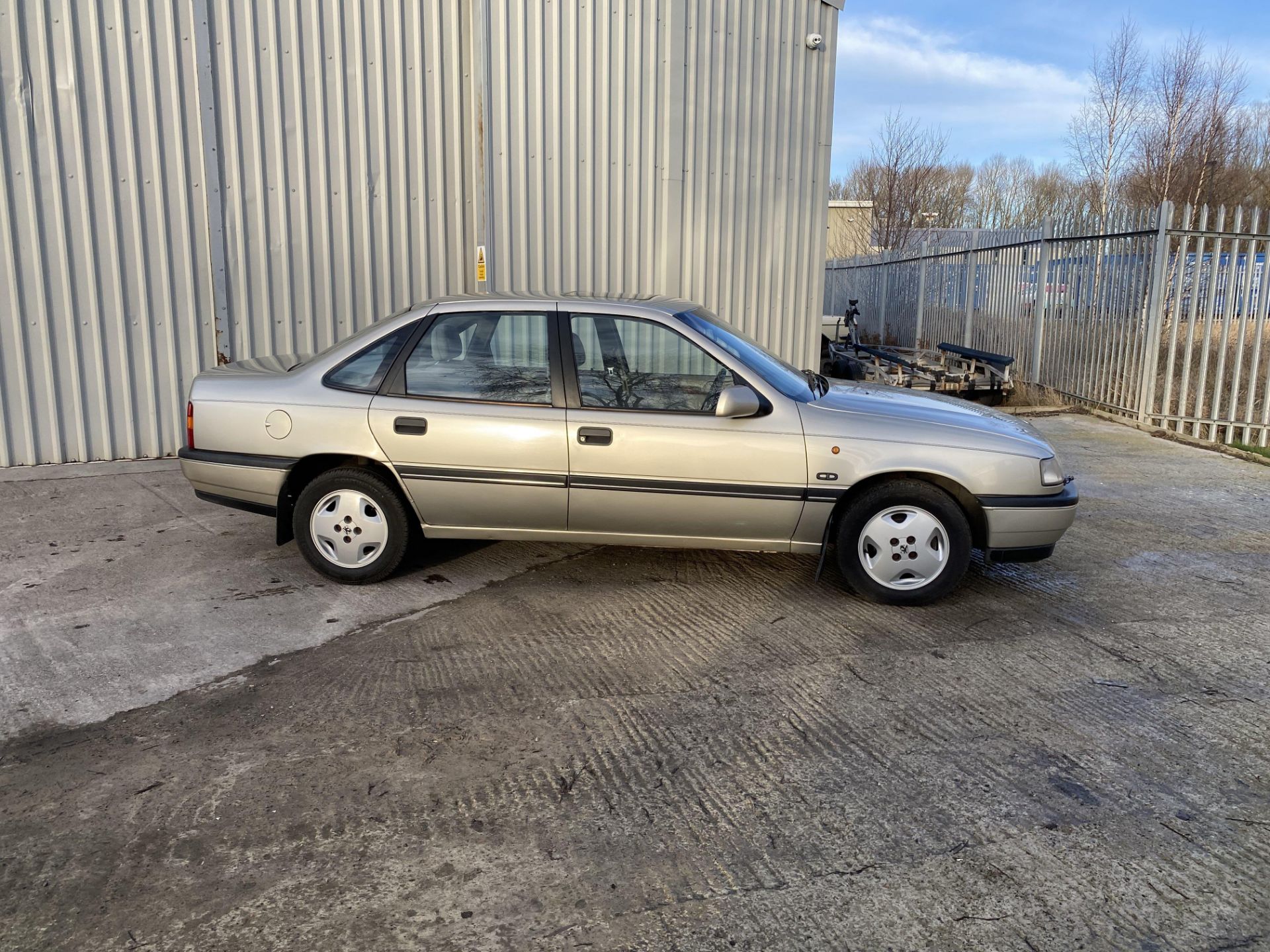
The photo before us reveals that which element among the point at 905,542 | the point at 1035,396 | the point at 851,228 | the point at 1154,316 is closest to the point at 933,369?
the point at 1035,396

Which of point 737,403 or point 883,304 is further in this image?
point 883,304

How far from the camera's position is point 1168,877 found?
9.33ft

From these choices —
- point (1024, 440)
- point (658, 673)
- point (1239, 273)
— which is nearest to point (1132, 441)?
point (1239, 273)

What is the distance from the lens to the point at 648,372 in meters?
5.14

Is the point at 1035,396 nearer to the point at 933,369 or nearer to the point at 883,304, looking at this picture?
the point at 933,369

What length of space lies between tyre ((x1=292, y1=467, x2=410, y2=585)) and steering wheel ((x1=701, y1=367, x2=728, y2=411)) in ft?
5.64

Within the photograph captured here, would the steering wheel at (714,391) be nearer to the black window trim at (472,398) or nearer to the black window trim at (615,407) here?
the black window trim at (615,407)

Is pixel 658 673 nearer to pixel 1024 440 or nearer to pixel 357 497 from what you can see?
pixel 357 497

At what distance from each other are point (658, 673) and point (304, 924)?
6.38 feet

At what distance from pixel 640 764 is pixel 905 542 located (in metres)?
2.13

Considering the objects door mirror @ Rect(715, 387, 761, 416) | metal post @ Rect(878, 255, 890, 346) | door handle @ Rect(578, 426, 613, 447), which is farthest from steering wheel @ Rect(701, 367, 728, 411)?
metal post @ Rect(878, 255, 890, 346)

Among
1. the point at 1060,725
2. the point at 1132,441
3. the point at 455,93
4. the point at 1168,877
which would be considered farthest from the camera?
the point at 1132,441

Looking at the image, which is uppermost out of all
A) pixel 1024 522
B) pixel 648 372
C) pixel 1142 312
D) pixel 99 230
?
pixel 99 230

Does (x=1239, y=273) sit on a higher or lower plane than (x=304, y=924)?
higher
